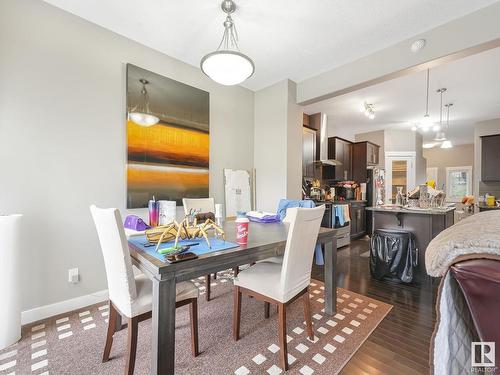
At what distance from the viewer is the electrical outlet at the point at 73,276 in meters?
2.16

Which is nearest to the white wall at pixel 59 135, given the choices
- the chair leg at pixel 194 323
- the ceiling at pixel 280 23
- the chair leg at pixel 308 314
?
the ceiling at pixel 280 23

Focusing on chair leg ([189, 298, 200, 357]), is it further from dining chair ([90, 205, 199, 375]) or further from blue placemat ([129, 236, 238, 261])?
blue placemat ([129, 236, 238, 261])

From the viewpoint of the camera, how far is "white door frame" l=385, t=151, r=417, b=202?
6168 millimetres

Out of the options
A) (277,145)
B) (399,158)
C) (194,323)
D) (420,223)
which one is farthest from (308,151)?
(194,323)

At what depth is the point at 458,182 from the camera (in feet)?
27.6

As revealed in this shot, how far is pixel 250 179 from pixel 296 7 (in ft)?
7.72

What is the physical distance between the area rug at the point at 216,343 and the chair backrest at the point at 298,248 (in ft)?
1.47

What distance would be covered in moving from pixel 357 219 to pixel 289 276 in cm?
434

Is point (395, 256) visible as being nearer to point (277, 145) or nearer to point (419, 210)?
point (419, 210)

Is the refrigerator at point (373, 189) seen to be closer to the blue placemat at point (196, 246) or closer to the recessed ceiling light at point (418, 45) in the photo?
the recessed ceiling light at point (418, 45)

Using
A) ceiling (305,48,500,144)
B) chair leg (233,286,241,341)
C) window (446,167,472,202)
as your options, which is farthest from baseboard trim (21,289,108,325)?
window (446,167,472,202)

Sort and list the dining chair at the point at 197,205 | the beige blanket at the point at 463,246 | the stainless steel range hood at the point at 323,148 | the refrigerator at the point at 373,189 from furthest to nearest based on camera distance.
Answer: the refrigerator at the point at 373,189
the stainless steel range hood at the point at 323,148
the dining chair at the point at 197,205
the beige blanket at the point at 463,246

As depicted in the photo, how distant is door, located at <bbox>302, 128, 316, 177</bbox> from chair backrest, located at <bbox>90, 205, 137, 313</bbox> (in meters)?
3.47

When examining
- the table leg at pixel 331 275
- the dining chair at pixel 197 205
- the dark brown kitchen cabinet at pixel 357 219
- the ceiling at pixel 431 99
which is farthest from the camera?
the dark brown kitchen cabinet at pixel 357 219
